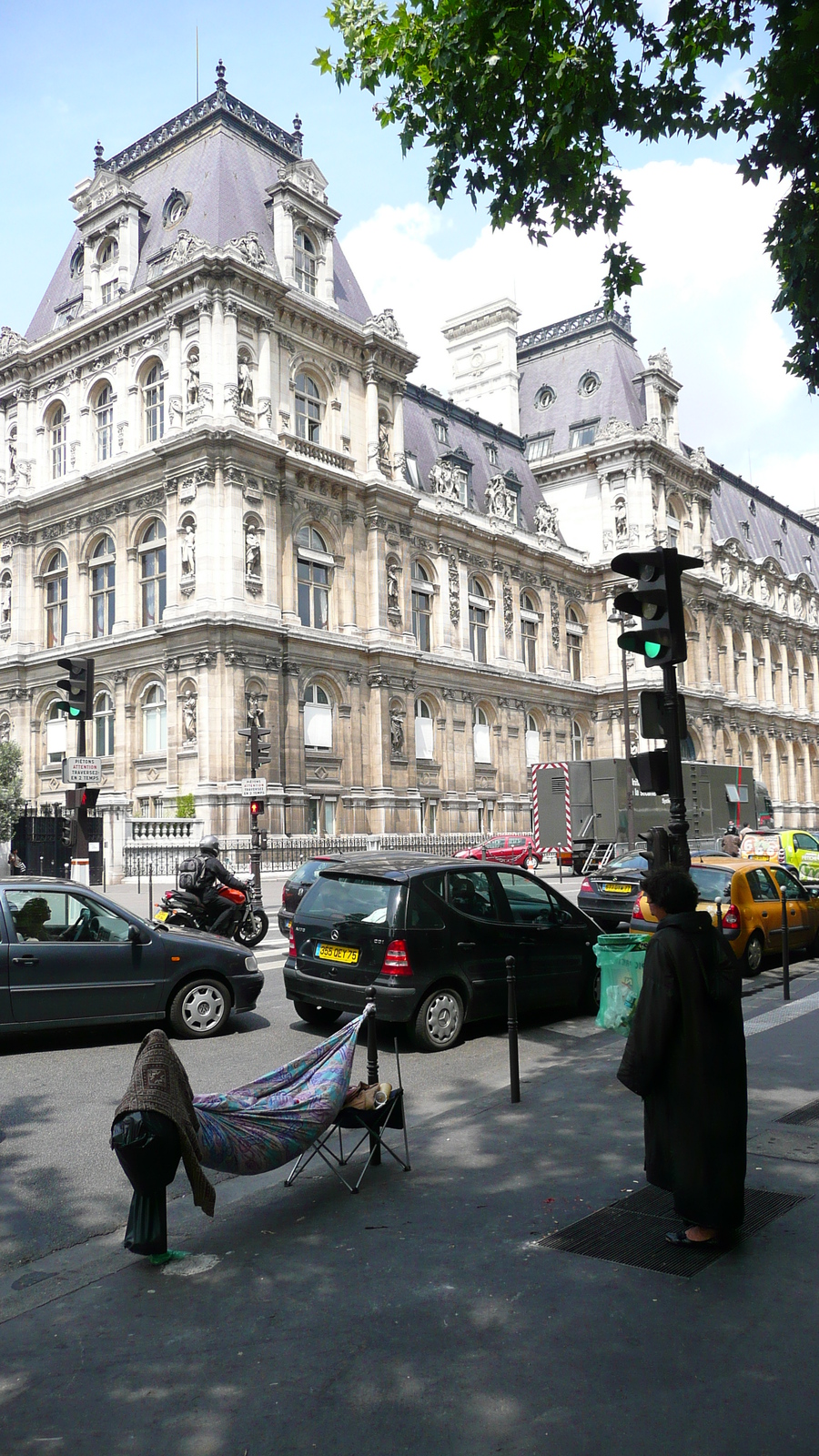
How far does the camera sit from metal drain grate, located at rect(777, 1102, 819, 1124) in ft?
23.4

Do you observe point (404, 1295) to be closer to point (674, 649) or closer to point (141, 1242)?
point (141, 1242)

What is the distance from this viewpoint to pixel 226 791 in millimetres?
32875

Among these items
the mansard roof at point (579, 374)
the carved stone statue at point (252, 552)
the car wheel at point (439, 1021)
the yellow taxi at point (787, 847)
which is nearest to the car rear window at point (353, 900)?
the car wheel at point (439, 1021)

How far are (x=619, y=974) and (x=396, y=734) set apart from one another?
31.3 metres

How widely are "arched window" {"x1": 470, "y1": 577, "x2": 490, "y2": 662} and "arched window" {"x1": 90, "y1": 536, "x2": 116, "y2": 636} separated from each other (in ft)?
55.4

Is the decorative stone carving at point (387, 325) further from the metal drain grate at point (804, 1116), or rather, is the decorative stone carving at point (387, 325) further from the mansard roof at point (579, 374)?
the metal drain grate at point (804, 1116)

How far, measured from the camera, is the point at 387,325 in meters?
41.5

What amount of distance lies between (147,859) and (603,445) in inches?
1459

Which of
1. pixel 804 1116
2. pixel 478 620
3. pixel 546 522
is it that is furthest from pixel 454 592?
pixel 804 1116

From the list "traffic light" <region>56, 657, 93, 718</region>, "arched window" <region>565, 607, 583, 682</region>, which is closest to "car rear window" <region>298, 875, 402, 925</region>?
"traffic light" <region>56, 657, 93, 718</region>

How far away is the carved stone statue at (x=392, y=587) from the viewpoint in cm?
4085

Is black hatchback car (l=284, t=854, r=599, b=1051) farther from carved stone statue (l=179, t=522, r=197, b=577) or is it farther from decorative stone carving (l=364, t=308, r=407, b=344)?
decorative stone carving (l=364, t=308, r=407, b=344)

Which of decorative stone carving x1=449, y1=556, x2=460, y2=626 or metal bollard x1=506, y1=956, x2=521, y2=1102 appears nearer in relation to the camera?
metal bollard x1=506, y1=956, x2=521, y2=1102

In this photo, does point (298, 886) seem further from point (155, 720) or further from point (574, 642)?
point (574, 642)
